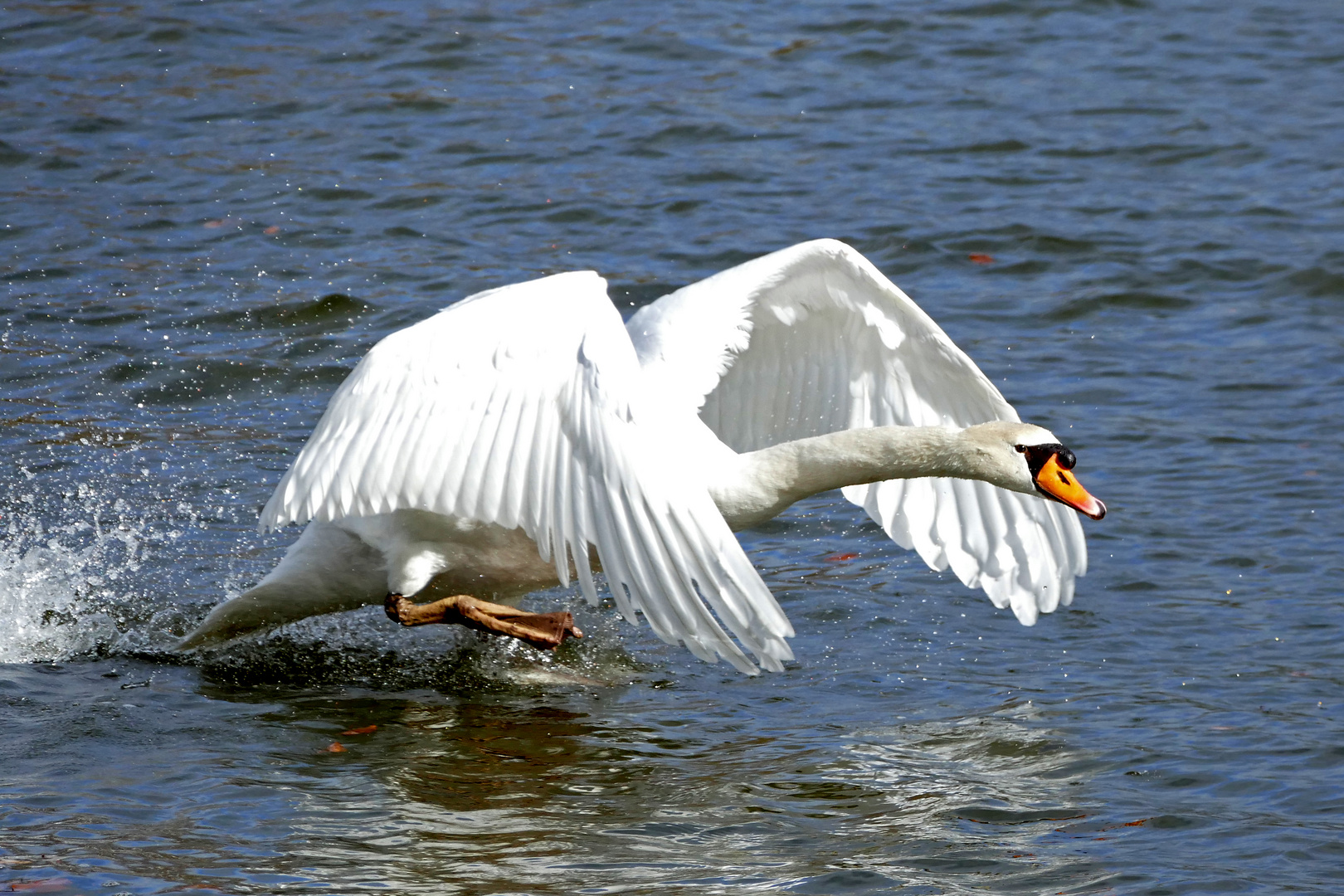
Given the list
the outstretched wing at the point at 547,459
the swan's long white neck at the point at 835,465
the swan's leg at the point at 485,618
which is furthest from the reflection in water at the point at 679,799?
the swan's long white neck at the point at 835,465

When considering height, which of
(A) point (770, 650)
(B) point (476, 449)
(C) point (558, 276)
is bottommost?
(A) point (770, 650)

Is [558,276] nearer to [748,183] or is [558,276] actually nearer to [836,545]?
[836,545]

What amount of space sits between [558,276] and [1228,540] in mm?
3601

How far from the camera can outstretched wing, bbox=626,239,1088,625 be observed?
267 inches

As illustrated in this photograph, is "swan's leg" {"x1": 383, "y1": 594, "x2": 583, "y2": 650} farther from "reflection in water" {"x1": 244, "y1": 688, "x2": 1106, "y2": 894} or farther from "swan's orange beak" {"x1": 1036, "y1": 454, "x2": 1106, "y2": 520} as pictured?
"swan's orange beak" {"x1": 1036, "y1": 454, "x2": 1106, "y2": 520}

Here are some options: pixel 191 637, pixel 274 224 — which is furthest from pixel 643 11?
pixel 191 637

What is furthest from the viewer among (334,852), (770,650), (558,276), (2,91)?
(2,91)

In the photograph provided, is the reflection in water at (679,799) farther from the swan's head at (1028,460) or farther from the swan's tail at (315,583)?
the swan's head at (1028,460)

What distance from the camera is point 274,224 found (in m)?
11.8

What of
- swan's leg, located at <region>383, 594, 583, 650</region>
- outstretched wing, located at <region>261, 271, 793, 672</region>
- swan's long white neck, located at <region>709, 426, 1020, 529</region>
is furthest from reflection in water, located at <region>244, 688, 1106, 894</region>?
swan's long white neck, located at <region>709, 426, 1020, 529</region>

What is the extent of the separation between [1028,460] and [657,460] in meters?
1.57

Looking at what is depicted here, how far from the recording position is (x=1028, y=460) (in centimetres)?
586

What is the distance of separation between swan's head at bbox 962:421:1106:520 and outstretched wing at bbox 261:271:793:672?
1.18 metres

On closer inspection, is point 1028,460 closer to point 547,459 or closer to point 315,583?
point 547,459
